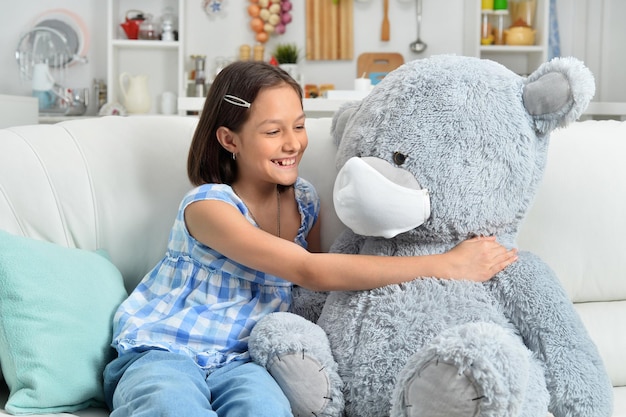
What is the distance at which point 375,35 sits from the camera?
4.46m

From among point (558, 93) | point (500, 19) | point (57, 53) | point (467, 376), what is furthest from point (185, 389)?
point (500, 19)

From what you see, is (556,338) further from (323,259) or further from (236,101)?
(236,101)

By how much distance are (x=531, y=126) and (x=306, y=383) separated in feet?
A: 1.72

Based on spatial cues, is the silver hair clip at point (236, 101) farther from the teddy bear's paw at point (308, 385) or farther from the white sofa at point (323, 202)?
the teddy bear's paw at point (308, 385)

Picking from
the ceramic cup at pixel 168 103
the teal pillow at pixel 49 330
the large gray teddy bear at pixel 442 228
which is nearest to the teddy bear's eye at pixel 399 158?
the large gray teddy bear at pixel 442 228

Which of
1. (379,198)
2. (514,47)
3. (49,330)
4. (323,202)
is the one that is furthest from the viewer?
(514,47)

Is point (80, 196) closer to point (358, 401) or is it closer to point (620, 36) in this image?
point (358, 401)

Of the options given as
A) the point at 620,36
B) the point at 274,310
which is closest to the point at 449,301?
the point at 274,310

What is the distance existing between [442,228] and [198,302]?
1.52 ft

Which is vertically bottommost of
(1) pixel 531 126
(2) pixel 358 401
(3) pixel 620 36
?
(2) pixel 358 401

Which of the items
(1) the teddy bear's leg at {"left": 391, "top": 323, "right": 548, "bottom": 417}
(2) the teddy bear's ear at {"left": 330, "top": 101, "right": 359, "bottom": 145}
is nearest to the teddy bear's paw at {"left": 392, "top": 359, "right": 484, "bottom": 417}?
(1) the teddy bear's leg at {"left": 391, "top": 323, "right": 548, "bottom": 417}

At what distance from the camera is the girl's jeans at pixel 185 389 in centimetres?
109

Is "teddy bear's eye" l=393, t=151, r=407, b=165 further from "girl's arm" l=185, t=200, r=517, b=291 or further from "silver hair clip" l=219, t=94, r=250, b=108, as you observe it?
"silver hair clip" l=219, t=94, r=250, b=108

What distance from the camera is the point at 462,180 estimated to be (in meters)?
1.17
